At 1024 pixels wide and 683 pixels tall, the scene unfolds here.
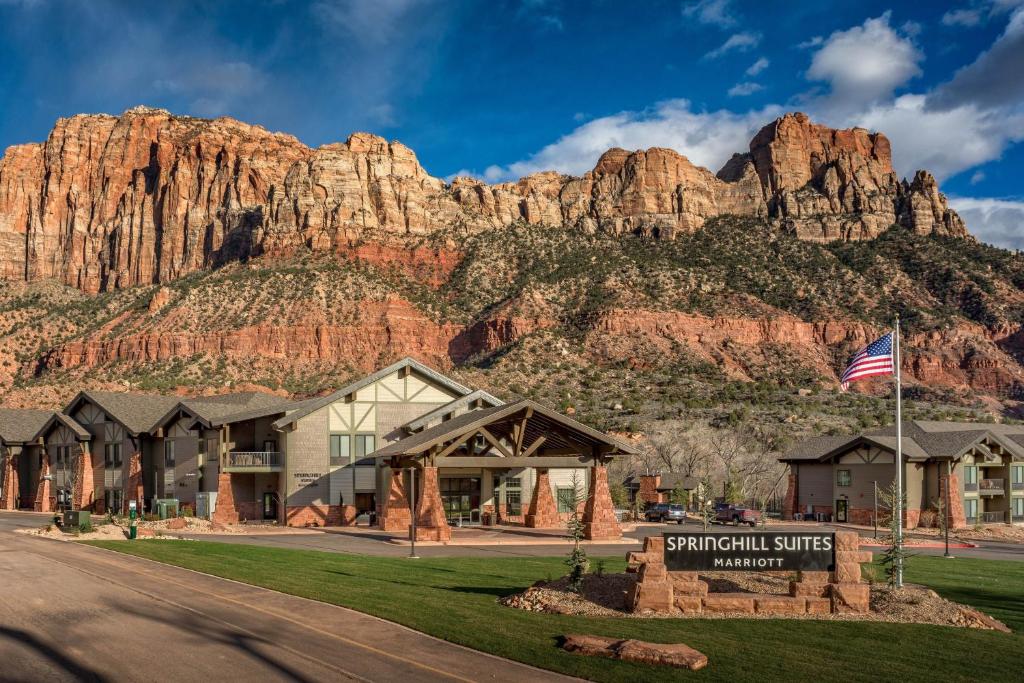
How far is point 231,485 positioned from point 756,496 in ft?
134

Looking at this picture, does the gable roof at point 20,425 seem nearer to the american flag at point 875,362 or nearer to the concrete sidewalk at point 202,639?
the concrete sidewalk at point 202,639

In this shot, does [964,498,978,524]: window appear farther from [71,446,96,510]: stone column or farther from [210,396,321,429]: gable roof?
[71,446,96,510]: stone column

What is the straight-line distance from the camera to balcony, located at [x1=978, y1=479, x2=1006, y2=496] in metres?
64.4

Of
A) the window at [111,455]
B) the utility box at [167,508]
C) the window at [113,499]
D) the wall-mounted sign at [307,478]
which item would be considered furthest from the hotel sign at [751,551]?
the window at [111,455]

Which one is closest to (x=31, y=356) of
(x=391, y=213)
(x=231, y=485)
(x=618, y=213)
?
(x=391, y=213)

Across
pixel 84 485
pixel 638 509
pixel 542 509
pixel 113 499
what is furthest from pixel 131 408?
pixel 638 509

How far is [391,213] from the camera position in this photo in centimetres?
16662

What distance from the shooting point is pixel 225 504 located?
49688mm

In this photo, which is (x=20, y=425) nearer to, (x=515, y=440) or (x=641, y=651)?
(x=515, y=440)

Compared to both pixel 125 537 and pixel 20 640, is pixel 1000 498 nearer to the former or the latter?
pixel 125 537

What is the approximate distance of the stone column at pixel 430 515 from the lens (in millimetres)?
39125

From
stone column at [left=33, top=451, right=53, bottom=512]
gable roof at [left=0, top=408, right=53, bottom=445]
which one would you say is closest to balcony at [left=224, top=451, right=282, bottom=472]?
stone column at [left=33, top=451, right=53, bottom=512]

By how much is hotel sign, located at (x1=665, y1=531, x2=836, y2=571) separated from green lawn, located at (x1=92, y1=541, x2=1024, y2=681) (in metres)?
1.24

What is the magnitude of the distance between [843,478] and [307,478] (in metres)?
33.6
